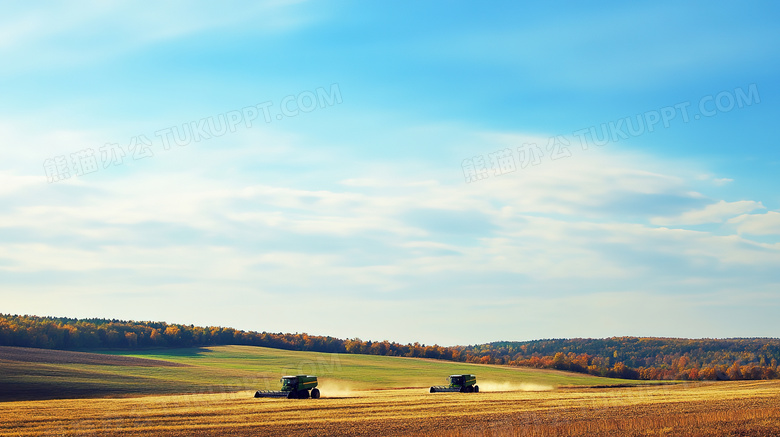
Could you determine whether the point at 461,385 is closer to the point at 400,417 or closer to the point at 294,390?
the point at 294,390

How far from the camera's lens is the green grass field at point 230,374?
54719mm

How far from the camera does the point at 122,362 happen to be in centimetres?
8225

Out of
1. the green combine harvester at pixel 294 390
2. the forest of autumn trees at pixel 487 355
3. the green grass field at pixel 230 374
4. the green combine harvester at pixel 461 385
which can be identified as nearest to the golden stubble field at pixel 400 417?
the green combine harvester at pixel 294 390

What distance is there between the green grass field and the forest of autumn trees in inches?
428

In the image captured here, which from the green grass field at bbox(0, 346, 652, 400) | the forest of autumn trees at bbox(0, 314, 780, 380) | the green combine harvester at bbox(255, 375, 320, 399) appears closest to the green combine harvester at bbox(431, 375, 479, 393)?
the green grass field at bbox(0, 346, 652, 400)

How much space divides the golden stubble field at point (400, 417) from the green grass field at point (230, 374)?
545 inches

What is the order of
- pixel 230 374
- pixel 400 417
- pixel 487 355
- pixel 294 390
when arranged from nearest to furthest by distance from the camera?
pixel 400 417 < pixel 294 390 < pixel 230 374 < pixel 487 355

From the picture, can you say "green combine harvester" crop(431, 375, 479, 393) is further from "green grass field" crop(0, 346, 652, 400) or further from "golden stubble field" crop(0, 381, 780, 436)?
"golden stubble field" crop(0, 381, 780, 436)

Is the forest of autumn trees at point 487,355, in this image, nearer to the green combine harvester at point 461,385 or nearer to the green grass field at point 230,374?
the green grass field at point 230,374

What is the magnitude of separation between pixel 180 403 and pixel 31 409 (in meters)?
8.87

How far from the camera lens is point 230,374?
7538 centimetres

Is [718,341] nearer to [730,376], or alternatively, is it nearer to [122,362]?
[730,376]

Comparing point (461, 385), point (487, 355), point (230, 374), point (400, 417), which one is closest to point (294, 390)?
point (400, 417)

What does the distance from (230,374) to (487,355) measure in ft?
244
